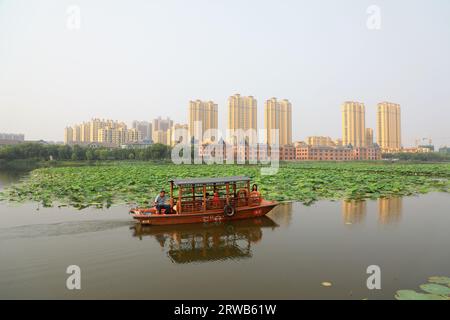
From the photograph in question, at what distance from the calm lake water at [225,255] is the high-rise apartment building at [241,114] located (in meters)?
60.9

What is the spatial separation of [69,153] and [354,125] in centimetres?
6763

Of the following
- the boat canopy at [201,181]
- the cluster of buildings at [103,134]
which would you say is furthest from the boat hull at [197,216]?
the cluster of buildings at [103,134]

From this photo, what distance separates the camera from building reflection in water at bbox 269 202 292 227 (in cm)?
904

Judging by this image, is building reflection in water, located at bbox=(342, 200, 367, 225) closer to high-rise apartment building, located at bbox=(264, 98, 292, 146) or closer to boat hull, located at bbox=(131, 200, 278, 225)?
boat hull, located at bbox=(131, 200, 278, 225)

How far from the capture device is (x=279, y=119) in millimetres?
74062

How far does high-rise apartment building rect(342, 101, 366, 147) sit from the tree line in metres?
49.7

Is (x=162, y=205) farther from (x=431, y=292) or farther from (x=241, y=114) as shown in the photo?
(x=241, y=114)

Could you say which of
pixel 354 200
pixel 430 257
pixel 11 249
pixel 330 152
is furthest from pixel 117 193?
pixel 330 152

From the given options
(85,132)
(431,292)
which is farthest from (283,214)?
(85,132)

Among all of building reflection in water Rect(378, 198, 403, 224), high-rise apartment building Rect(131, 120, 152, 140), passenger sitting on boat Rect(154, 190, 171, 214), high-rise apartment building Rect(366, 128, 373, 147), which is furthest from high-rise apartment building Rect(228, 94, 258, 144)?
high-rise apartment building Rect(131, 120, 152, 140)

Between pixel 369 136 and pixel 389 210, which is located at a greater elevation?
pixel 369 136

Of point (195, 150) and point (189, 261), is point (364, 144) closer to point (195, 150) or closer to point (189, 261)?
point (195, 150)

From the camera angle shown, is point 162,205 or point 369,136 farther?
point 369,136

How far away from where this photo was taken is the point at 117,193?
46.9 ft
